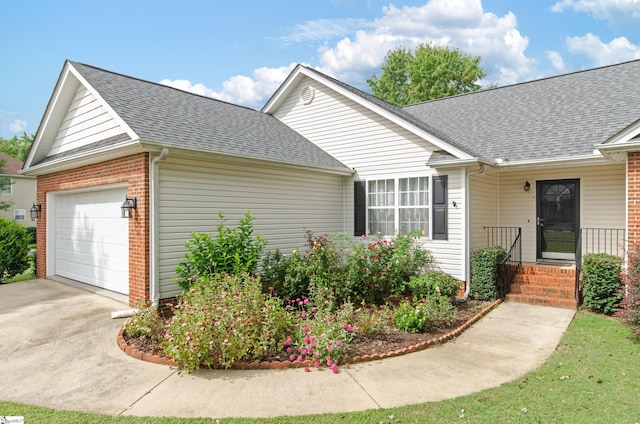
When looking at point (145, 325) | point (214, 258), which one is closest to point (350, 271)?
point (214, 258)

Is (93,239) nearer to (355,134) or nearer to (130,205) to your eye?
(130,205)

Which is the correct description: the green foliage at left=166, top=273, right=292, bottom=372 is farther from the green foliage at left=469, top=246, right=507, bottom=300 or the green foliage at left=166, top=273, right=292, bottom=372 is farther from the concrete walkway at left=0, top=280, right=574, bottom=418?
the green foliage at left=469, top=246, right=507, bottom=300

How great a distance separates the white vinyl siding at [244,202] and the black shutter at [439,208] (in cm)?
249

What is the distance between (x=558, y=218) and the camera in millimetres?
9734

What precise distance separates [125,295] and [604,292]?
926 centimetres

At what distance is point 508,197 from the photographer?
10.3 m

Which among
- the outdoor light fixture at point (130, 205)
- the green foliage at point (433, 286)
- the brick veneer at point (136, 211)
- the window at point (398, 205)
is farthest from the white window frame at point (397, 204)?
the outdoor light fixture at point (130, 205)

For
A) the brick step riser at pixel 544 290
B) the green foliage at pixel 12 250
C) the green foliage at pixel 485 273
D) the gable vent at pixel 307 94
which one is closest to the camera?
the brick step riser at pixel 544 290

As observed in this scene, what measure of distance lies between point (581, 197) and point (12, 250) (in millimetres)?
15497

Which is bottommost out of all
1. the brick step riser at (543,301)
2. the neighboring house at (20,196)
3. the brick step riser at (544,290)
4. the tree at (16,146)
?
the brick step riser at (543,301)

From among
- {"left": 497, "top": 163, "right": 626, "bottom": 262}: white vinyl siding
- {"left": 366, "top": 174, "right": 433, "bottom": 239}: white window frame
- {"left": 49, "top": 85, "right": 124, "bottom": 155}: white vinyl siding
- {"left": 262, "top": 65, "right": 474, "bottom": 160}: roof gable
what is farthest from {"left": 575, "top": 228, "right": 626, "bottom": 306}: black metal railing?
{"left": 49, "top": 85, "right": 124, "bottom": 155}: white vinyl siding

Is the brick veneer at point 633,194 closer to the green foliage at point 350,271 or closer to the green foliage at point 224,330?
the green foliage at point 350,271

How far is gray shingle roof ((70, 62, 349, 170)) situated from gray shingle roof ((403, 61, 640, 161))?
408 centimetres

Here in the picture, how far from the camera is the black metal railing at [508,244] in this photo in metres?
8.66
